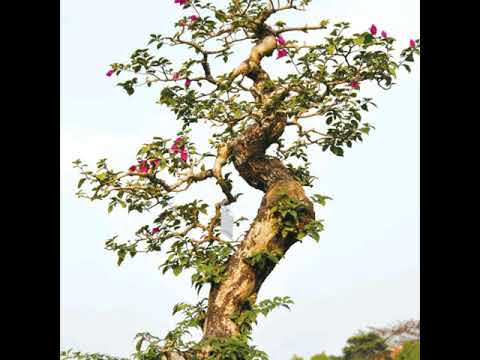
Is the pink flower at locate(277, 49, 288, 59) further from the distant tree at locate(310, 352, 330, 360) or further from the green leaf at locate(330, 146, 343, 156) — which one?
the distant tree at locate(310, 352, 330, 360)

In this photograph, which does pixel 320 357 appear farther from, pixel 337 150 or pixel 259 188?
pixel 337 150

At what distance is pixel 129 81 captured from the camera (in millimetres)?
4602

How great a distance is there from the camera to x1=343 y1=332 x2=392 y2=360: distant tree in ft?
14.0

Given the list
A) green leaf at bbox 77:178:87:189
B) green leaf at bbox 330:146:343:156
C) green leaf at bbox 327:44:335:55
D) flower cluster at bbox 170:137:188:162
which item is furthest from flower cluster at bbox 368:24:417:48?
green leaf at bbox 77:178:87:189

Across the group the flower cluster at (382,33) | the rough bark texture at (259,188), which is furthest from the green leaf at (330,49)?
the rough bark texture at (259,188)

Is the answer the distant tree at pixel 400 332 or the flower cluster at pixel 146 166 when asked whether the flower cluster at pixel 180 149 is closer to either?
the flower cluster at pixel 146 166

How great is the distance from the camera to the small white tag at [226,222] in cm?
429

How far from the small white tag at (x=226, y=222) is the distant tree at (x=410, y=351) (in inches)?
51.9

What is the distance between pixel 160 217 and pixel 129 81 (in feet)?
3.32

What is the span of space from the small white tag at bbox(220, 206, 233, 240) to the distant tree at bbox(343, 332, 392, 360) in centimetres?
110

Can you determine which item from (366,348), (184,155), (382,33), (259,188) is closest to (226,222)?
(259,188)
